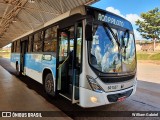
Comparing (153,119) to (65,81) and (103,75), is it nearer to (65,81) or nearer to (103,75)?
(103,75)

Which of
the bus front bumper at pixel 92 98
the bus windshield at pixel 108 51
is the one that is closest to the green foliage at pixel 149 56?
the bus windshield at pixel 108 51

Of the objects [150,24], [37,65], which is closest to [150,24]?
[150,24]

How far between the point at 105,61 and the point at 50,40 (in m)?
2.44

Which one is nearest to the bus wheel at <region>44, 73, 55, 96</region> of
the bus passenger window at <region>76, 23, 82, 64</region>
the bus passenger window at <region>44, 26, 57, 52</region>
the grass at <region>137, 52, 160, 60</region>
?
the bus passenger window at <region>44, 26, 57, 52</region>

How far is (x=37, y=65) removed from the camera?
7.12 m

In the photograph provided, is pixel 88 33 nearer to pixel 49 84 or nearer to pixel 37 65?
pixel 49 84

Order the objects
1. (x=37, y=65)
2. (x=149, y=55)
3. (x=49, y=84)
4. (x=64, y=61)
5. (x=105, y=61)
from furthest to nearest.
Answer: (x=149, y=55) → (x=37, y=65) → (x=49, y=84) → (x=64, y=61) → (x=105, y=61)

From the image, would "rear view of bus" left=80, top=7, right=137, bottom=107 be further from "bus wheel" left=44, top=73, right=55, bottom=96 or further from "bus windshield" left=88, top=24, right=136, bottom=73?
"bus wheel" left=44, top=73, right=55, bottom=96

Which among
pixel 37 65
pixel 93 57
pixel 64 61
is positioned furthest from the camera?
pixel 37 65

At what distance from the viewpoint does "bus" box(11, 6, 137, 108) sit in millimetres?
4082

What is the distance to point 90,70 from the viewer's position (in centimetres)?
407

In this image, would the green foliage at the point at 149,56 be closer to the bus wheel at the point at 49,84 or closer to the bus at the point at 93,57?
the bus wheel at the point at 49,84

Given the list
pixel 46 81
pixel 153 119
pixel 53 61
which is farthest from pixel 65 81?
pixel 153 119

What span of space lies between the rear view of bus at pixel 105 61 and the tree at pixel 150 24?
31.1 m
